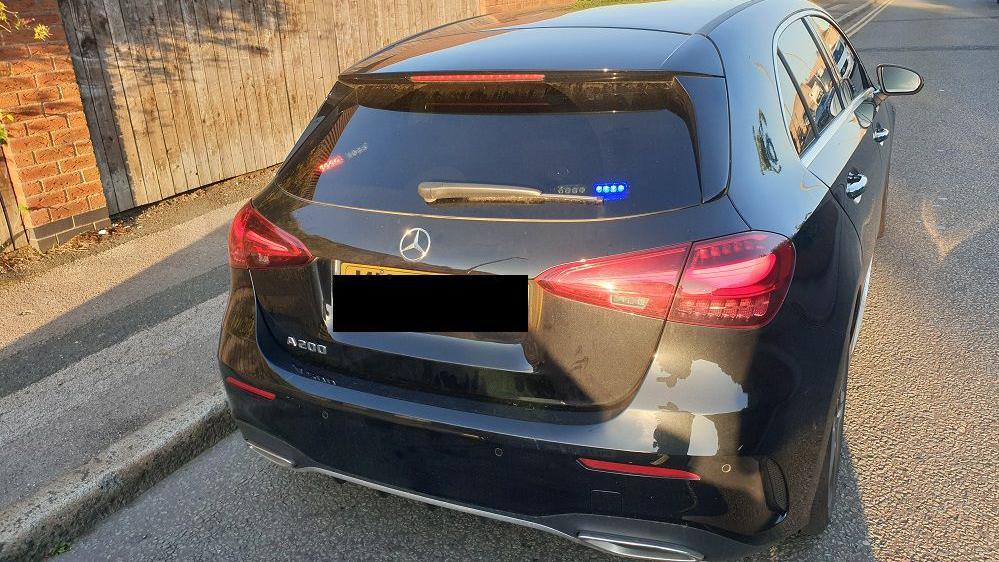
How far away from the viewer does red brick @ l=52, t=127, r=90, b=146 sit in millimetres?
4910

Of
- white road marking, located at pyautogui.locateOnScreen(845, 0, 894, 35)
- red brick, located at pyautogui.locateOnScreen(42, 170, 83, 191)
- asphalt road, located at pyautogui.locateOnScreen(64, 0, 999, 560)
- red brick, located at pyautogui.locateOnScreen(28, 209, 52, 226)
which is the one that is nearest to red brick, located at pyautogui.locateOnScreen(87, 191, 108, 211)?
red brick, located at pyautogui.locateOnScreen(42, 170, 83, 191)

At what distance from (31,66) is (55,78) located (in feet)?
0.54

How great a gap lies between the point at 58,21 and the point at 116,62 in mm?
574

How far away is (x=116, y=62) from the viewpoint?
5.36 metres

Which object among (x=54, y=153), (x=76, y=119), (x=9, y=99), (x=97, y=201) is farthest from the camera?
(x=97, y=201)

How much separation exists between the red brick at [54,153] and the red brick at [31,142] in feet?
0.11

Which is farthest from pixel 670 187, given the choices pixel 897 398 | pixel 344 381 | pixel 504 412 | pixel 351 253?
pixel 897 398

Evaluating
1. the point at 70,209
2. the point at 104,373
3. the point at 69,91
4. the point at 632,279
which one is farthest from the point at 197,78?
the point at 632,279

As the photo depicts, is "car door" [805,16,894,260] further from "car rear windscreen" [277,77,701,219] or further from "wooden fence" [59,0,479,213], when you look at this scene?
"wooden fence" [59,0,479,213]

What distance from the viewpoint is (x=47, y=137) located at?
191 inches

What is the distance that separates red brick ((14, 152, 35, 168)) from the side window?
461 centimetres

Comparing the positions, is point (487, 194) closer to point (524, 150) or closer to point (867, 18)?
point (524, 150)

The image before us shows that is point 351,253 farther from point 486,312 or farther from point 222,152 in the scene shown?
point 222,152

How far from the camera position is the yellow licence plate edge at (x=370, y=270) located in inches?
79.6
